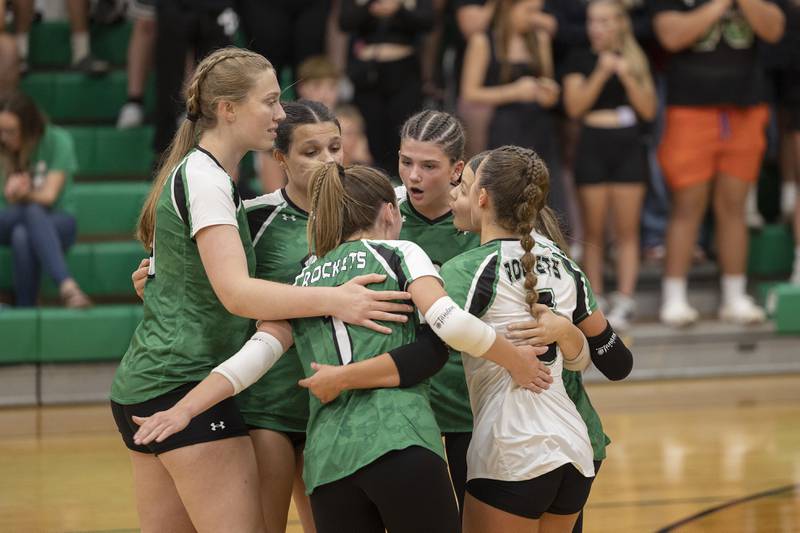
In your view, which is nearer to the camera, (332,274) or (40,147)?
(332,274)

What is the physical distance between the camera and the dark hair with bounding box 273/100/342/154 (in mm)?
3324

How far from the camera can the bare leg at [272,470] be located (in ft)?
10.4

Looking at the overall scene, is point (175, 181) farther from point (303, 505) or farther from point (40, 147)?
point (40, 147)

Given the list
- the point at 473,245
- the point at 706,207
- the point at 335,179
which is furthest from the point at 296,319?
the point at 706,207

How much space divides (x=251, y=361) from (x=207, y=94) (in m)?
0.68

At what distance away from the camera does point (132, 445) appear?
296cm

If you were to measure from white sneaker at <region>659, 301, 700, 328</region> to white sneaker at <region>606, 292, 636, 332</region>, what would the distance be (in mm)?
223

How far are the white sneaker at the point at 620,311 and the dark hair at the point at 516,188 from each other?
428cm

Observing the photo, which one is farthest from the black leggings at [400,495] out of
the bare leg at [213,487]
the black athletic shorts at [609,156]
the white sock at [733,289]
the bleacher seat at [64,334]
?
the white sock at [733,289]

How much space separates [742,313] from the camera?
286 inches

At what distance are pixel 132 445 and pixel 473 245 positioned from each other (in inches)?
44.0

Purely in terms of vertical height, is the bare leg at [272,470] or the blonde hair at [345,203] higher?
the blonde hair at [345,203]

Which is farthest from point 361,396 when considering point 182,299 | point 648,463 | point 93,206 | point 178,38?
point 93,206

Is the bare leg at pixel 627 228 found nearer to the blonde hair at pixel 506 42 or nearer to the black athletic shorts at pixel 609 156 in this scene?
the black athletic shorts at pixel 609 156
